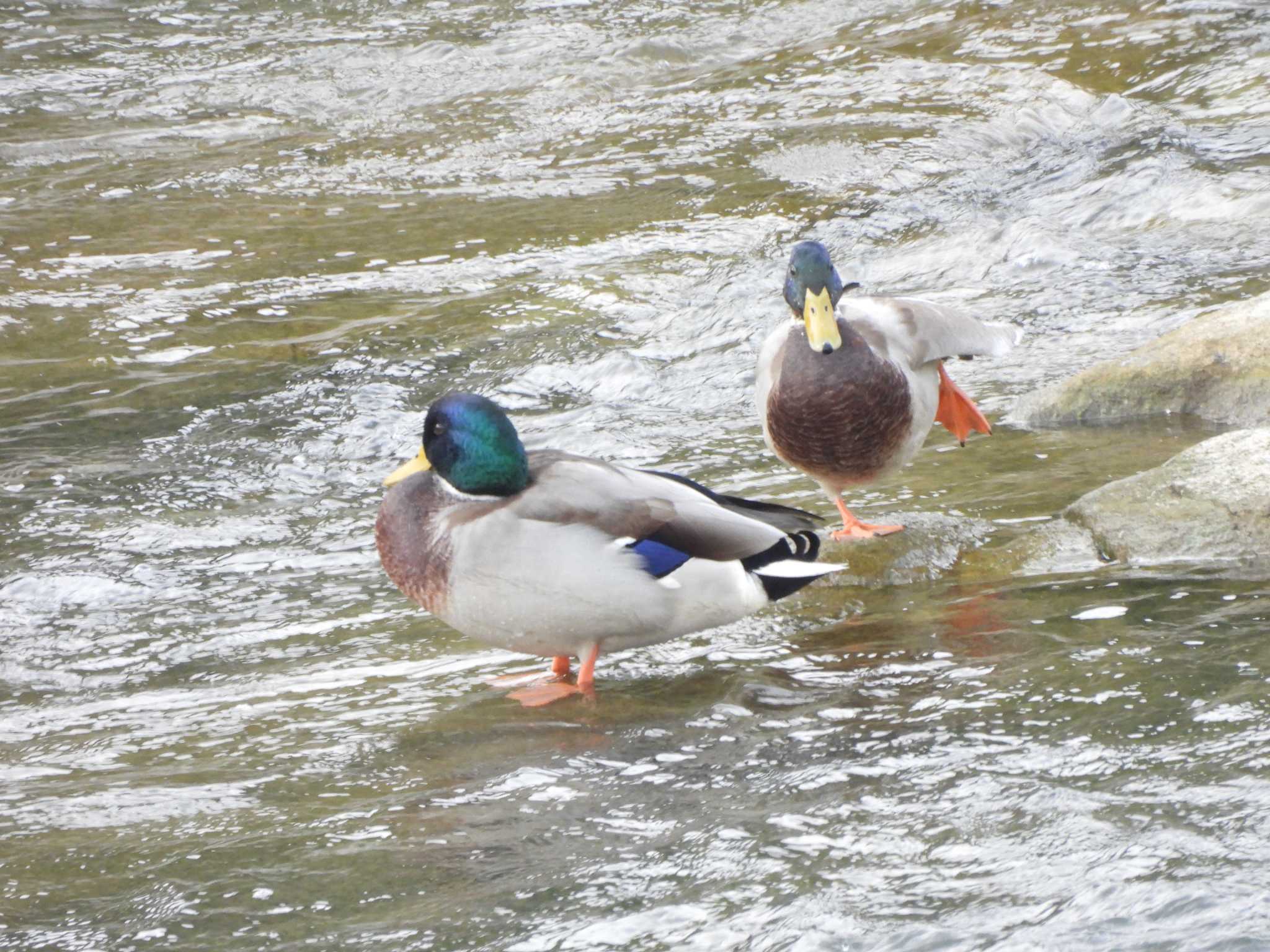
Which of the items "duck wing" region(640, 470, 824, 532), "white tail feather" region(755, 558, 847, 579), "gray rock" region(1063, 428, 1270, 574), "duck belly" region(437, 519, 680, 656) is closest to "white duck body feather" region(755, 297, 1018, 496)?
"gray rock" region(1063, 428, 1270, 574)

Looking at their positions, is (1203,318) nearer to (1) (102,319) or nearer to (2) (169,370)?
(2) (169,370)

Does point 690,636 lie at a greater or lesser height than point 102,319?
lesser

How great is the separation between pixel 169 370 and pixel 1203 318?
449 centimetres

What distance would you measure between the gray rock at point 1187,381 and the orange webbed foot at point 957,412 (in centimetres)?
72

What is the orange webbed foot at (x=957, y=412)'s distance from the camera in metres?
5.44

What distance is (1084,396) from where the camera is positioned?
607cm

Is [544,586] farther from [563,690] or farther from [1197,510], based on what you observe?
[1197,510]

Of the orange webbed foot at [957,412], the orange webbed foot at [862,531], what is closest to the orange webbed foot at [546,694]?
the orange webbed foot at [862,531]

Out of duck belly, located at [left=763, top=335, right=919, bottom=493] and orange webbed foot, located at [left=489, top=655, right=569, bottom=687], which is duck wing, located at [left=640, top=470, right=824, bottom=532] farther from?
duck belly, located at [left=763, top=335, right=919, bottom=493]

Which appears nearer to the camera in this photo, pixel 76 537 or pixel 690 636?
pixel 690 636

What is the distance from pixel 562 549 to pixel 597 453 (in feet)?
8.35

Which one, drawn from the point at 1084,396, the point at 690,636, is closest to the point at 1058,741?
the point at 690,636

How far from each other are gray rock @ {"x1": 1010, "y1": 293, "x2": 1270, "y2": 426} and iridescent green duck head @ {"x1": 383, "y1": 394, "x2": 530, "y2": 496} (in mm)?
2776

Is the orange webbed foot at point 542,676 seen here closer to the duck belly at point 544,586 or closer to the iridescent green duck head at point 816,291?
the duck belly at point 544,586
